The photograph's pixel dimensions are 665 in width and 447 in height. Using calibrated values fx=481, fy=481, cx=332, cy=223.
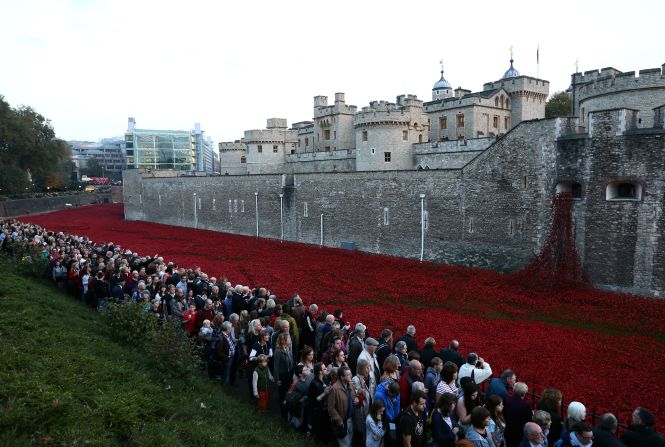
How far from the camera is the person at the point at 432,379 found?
7500mm

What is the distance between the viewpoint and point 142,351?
10.5m

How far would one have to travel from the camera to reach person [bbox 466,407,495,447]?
5.84 metres

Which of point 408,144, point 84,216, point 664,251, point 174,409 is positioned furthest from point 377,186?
point 84,216

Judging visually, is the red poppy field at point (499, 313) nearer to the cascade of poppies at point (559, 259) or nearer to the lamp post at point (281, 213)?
the cascade of poppies at point (559, 259)

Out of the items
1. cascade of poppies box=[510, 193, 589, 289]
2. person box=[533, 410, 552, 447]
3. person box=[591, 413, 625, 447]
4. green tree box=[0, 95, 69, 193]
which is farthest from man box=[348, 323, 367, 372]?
green tree box=[0, 95, 69, 193]

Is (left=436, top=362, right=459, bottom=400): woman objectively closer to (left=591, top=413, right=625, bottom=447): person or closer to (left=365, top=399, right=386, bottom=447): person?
(left=365, top=399, right=386, bottom=447): person

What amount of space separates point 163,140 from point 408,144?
7750cm

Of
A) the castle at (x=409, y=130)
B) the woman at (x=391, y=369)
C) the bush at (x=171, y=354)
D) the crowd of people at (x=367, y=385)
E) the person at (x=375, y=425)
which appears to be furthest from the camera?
the castle at (x=409, y=130)

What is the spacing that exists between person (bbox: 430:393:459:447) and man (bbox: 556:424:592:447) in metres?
1.34

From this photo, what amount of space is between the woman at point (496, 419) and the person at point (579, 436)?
30.2 inches

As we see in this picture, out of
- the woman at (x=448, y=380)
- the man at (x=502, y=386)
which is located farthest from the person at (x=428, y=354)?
the man at (x=502, y=386)

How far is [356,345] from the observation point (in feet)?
29.2

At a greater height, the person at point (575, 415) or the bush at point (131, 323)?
the person at point (575, 415)

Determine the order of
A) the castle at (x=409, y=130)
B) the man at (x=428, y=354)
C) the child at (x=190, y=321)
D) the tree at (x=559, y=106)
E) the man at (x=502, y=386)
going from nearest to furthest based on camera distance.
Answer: the man at (x=502, y=386), the man at (x=428, y=354), the child at (x=190, y=321), the castle at (x=409, y=130), the tree at (x=559, y=106)
